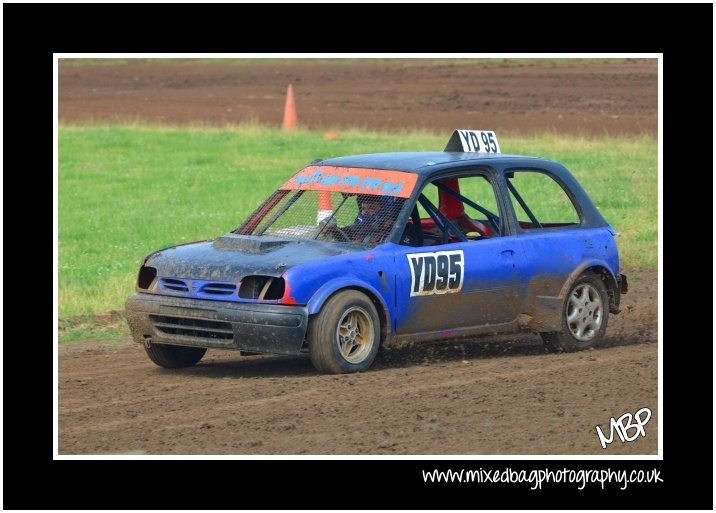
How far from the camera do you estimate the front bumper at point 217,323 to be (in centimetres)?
975

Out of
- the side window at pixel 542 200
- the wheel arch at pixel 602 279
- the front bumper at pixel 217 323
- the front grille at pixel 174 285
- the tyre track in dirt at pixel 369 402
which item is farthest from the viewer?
the side window at pixel 542 200

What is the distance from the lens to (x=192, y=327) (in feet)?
33.3

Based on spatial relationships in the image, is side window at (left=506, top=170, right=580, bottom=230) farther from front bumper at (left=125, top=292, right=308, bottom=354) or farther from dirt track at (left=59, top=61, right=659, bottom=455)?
front bumper at (left=125, top=292, right=308, bottom=354)

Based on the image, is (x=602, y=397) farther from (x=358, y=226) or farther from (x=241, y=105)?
(x=241, y=105)

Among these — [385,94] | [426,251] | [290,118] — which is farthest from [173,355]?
[385,94]

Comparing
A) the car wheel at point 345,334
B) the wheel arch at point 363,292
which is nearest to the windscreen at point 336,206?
the wheel arch at point 363,292

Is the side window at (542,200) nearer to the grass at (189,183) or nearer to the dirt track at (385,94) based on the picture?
the grass at (189,183)

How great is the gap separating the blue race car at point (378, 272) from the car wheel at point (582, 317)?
12 mm

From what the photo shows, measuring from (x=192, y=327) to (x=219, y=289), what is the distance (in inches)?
14.0

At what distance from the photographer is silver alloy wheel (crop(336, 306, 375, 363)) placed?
32.9 ft

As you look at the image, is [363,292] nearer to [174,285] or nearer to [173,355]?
[174,285]

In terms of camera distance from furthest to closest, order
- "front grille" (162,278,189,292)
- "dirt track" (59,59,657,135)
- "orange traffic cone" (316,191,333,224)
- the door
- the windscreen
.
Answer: "dirt track" (59,59,657,135)
"orange traffic cone" (316,191,333,224)
the windscreen
the door
"front grille" (162,278,189,292)

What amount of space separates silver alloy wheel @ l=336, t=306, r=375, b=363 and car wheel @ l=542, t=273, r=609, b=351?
1896mm

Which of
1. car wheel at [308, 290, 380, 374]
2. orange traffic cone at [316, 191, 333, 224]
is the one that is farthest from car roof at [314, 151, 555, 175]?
car wheel at [308, 290, 380, 374]
